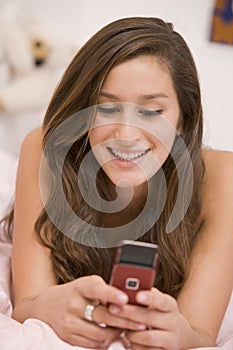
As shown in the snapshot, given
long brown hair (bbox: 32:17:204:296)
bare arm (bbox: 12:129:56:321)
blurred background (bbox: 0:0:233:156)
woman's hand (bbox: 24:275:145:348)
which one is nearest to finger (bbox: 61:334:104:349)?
woman's hand (bbox: 24:275:145:348)

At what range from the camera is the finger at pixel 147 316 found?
1094 millimetres

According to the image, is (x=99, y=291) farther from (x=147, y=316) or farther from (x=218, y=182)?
(x=218, y=182)

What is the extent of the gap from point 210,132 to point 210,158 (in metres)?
0.78

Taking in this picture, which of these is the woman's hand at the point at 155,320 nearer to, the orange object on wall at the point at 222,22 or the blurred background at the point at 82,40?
the blurred background at the point at 82,40

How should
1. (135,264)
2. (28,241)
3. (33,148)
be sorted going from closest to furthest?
(135,264), (28,241), (33,148)

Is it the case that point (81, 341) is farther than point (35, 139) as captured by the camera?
No

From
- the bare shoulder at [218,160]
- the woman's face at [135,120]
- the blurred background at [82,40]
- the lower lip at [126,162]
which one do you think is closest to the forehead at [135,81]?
the woman's face at [135,120]

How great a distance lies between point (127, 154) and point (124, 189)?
162mm

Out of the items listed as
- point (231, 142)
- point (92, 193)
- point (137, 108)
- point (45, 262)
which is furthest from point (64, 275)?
point (231, 142)

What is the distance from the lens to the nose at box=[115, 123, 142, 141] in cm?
130

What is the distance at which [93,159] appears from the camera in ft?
4.76

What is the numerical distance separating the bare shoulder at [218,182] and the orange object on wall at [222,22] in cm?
85

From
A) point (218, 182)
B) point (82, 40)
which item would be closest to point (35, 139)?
point (218, 182)

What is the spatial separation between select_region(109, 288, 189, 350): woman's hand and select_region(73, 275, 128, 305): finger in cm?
2
